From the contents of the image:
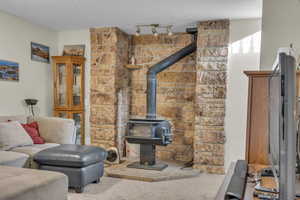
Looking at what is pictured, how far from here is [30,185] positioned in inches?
82.7

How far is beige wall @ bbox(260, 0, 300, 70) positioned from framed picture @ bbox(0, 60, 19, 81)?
11.5 ft

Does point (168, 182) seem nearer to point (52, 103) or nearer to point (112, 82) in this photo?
point (112, 82)

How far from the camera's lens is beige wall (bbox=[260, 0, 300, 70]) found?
91.2 inches

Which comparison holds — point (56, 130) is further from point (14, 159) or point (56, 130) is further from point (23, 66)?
point (23, 66)

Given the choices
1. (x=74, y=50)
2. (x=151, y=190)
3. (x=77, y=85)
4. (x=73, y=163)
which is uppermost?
(x=74, y=50)

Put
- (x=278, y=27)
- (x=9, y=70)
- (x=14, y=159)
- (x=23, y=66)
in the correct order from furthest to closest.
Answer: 1. (x=23, y=66)
2. (x=9, y=70)
3. (x=14, y=159)
4. (x=278, y=27)

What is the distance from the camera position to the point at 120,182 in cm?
364

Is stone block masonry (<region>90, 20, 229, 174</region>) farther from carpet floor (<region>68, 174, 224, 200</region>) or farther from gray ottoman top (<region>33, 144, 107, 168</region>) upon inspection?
gray ottoman top (<region>33, 144, 107, 168</region>)

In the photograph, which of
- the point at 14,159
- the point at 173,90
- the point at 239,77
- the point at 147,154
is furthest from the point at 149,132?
the point at 14,159

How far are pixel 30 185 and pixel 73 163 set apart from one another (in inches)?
41.7

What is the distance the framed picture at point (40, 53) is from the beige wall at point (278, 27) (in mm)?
3607

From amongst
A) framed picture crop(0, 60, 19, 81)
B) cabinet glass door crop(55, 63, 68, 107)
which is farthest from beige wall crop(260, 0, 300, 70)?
framed picture crop(0, 60, 19, 81)

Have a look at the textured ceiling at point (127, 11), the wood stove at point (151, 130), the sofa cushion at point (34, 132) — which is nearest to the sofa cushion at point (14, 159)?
Result: the sofa cushion at point (34, 132)

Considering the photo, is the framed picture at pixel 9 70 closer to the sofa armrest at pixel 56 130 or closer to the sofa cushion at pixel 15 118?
the sofa cushion at pixel 15 118
